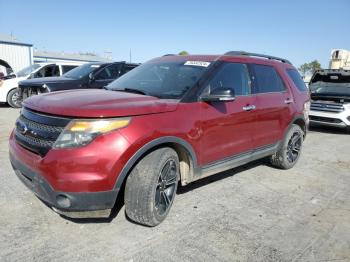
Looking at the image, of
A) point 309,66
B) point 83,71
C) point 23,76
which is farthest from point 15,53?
point 309,66

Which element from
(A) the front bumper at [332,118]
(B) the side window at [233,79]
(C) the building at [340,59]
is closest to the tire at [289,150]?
(B) the side window at [233,79]

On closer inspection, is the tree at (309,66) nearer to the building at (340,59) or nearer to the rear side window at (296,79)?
the building at (340,59)

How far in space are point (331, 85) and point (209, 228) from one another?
28.1 ft

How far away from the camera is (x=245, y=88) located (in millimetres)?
4223

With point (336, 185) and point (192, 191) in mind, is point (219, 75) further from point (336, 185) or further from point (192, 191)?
point (336, 185)

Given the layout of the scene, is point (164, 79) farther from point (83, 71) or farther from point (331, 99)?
point (331, 99)

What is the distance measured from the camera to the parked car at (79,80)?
8816mm

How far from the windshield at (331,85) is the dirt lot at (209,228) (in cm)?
558

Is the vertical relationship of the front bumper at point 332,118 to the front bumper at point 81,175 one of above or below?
below

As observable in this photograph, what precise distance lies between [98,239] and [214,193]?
1.72 meters

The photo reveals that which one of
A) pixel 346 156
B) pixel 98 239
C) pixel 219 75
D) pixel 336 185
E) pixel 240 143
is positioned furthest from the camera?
pixel 346 156

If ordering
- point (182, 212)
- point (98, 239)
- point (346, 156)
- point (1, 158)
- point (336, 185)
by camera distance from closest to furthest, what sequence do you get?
point (98, 239) < point (182, 212) < point (336, 185) < point (1, 158) < point (346, 156)

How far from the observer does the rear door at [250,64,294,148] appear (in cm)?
441

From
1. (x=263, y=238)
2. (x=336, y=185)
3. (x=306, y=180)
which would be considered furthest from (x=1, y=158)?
(x=336, y=185)
